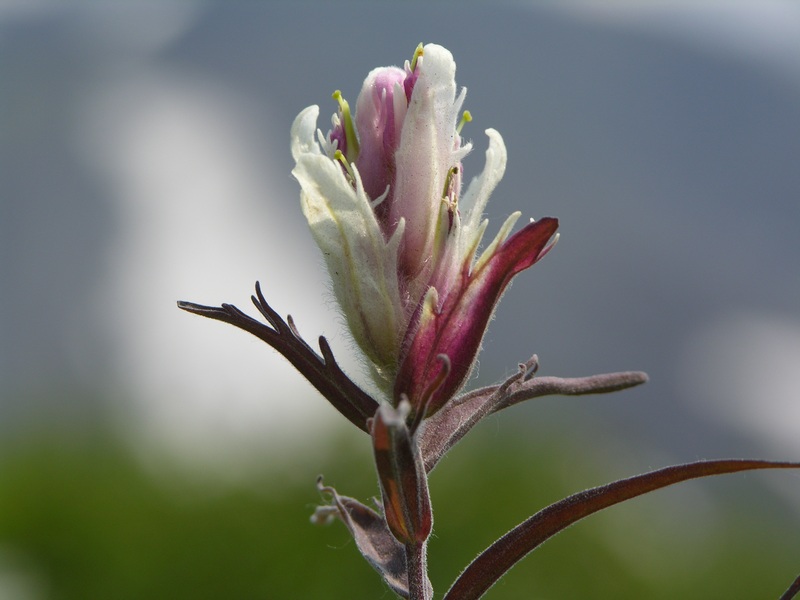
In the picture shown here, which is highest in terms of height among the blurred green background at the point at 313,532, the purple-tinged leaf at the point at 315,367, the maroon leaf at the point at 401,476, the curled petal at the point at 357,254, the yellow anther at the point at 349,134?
the yellow anther at the point at 349,134

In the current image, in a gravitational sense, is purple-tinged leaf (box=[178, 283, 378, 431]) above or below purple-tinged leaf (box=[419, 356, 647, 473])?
above

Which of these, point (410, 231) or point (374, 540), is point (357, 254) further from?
point (374, 540)

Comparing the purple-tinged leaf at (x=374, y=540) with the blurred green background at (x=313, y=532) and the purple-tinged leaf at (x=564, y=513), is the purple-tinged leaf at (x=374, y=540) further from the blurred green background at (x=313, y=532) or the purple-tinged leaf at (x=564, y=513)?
the blurred green background at (x=313, y=532)

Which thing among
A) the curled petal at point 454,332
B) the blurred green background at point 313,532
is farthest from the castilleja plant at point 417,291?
the blurred green background at point 313,532

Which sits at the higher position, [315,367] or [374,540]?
[315,367]

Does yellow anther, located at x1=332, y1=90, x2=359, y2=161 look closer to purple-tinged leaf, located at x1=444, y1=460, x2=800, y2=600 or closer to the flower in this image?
the flower

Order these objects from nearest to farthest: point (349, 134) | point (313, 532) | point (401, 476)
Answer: point (401, 476), point (349, 134), point (313, 532)

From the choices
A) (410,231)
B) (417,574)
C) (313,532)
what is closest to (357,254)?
(410,231)

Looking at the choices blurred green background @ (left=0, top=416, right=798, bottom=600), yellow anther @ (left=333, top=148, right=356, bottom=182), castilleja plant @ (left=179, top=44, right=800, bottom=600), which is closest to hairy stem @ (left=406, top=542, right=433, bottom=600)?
castilleja plant @ (left=179, top=44, right=800, bottom=600)
